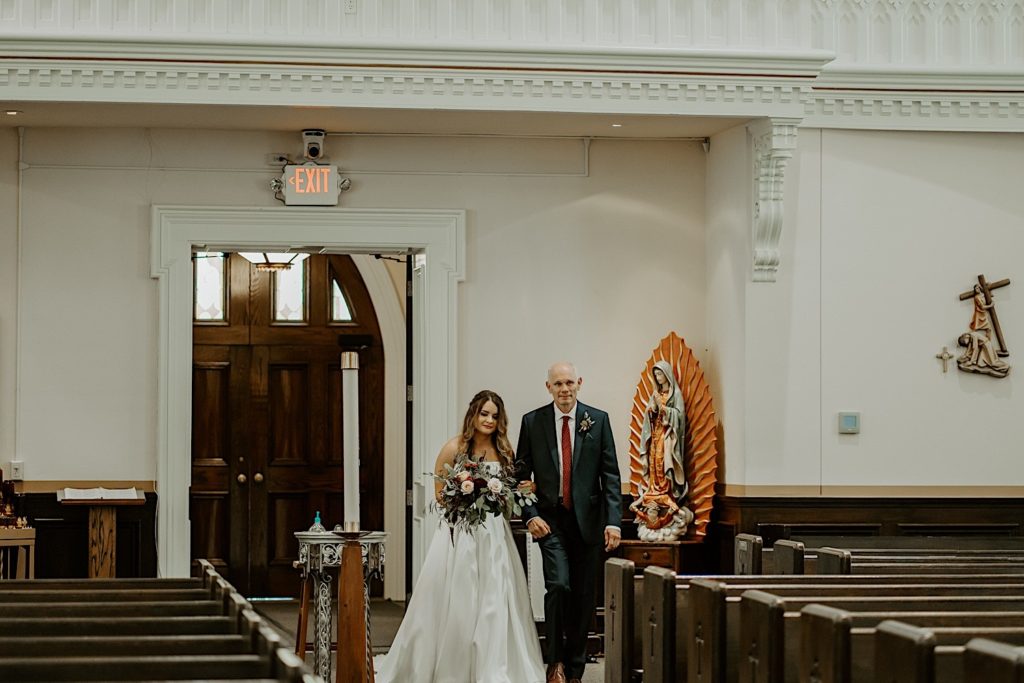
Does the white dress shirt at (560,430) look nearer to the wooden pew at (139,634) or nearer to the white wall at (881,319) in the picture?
the white wall at (881,319)

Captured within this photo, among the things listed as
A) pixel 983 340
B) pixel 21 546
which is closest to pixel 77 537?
pixel 21 546

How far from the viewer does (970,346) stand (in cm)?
923

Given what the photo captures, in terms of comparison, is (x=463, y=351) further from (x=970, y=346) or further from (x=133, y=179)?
(x=970, y=346)

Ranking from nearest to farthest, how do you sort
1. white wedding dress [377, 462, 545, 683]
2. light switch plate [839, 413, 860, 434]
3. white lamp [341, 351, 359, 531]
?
white lamp [341, 351, 359, 531], white wedding dress [377, 462, 545, 683], light switch plate [839, 413, 860, 434]

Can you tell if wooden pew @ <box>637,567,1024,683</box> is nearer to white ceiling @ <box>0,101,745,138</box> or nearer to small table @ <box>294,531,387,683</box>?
small table @ <box>294,531,387,683</box>

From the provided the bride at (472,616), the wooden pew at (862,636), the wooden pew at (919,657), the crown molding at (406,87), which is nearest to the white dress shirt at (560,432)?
the bride at (472,616)

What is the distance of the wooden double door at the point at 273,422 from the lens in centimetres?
1262

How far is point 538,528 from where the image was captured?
773 cm

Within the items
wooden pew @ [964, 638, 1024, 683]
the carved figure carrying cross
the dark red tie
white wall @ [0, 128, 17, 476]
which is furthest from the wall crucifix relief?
wooden pew @ [964, 638, 1024, 683]

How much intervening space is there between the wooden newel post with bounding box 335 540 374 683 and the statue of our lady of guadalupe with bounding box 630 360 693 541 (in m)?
3.24

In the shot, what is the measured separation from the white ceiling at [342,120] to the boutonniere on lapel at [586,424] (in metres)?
1.86

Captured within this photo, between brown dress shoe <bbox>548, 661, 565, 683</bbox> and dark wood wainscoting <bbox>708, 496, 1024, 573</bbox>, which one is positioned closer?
brown dress shoe <bbox>548, 661, 565, 683</bbox>

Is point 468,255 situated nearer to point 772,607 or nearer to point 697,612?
point 697,612

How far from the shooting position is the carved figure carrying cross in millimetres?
9219
